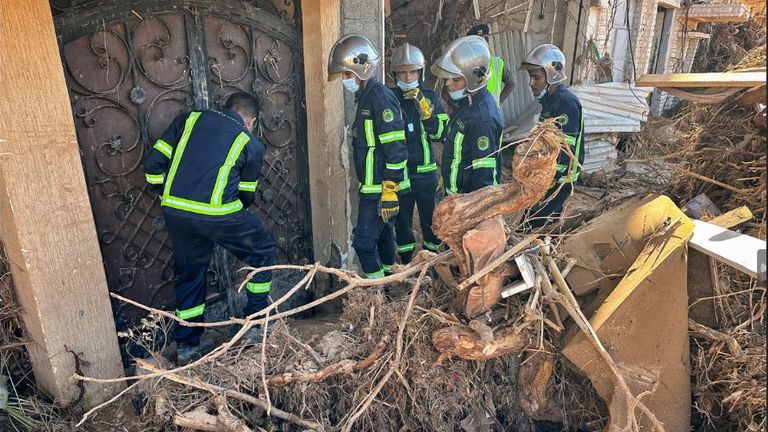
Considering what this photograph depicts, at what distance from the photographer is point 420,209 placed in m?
4.70

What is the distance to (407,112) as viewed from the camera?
14.6 feet

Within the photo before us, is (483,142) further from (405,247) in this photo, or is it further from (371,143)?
(405,247)

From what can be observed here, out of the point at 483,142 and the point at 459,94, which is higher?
the point at 459,94

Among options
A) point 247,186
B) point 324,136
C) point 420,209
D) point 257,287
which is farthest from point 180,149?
point 420,209

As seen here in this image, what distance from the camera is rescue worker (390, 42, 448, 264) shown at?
4.38 meters

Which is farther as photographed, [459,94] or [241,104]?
[459,94]

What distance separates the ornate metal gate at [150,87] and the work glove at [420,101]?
39.2 inches

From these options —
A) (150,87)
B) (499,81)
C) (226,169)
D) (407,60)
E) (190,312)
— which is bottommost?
(190,312)

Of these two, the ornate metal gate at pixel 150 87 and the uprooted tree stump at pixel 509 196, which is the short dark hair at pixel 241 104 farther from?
the uprooted tree stump at pixel 509 196

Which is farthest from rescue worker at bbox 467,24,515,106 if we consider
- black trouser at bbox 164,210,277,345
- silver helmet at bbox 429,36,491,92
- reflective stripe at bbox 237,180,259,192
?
black trouser at bbox 164,210,277,345

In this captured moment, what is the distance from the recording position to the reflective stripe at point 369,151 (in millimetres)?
3854

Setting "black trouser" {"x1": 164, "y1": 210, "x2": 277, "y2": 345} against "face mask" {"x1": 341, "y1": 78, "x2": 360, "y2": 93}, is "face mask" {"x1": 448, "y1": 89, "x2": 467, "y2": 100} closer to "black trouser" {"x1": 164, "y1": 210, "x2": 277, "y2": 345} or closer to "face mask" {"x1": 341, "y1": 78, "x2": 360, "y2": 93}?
"face mask" {"x1": 341, "y1": 78, "x2": 360, "y2": 93}

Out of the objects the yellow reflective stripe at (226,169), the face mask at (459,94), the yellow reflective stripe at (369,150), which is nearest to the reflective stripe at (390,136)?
the yellow reflective stripe at (369,150)

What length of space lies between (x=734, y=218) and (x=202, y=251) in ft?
10.2
